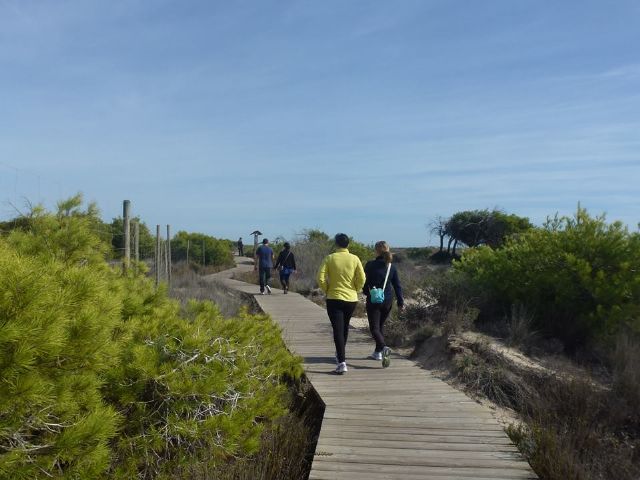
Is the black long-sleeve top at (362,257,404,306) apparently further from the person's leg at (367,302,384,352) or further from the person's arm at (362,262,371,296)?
the person's leg at (367,302,384,352)

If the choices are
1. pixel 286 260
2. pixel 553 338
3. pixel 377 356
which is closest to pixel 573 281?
pixel 553 338

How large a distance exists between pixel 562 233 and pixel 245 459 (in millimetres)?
8254

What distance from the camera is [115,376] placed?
13.5 feet

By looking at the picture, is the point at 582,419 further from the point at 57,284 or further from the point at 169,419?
the point at 57,284

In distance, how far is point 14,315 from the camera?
2.90 meters

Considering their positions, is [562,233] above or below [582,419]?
above

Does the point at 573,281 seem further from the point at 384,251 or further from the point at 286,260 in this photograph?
the point at 286,260

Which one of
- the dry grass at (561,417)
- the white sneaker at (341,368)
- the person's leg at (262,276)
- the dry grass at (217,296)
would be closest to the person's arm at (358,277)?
the white sneaker at (341,368)

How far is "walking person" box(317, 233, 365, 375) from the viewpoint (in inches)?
298

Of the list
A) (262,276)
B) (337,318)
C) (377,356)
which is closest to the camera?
(337,318)

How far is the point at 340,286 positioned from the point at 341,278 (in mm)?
101

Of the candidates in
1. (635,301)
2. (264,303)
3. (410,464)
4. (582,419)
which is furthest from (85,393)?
(264,303)

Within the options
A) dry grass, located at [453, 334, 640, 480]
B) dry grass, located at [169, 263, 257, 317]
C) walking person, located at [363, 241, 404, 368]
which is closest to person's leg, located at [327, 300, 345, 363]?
walking person, located at [363, 241, 404, 368]

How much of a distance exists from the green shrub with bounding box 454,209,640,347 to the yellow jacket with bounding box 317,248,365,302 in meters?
4.16
